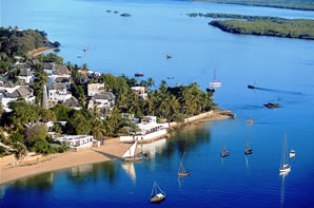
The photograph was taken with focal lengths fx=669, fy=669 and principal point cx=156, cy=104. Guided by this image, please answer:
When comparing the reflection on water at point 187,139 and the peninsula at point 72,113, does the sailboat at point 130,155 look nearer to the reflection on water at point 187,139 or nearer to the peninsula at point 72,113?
the peninsula at point 72,113

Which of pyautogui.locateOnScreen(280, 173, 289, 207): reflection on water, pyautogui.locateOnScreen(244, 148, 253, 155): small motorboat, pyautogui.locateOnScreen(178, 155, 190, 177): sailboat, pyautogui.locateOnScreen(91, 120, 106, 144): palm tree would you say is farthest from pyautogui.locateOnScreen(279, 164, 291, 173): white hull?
pyautogui.locateOnScreen(91, 120, 106, 144): palm tree

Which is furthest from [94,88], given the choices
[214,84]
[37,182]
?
[37,182]

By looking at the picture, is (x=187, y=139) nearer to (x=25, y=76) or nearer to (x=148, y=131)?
(x=148, y=131)

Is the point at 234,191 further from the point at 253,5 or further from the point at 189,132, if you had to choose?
the point at 253,5

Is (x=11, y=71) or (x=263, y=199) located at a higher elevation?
(x=11, y=71)

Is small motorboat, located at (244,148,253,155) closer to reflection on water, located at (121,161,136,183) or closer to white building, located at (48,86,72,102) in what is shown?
reflection on water, located at (121,161,136,183)

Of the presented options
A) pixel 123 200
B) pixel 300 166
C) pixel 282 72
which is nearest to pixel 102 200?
pixel 123 200
